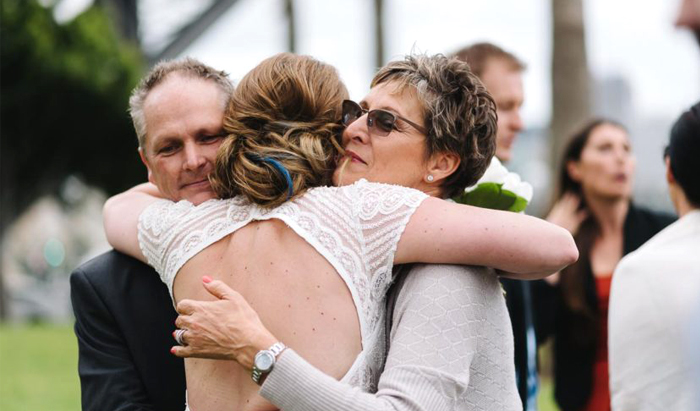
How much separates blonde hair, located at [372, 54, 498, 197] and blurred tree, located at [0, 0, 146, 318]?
2525 centimetres

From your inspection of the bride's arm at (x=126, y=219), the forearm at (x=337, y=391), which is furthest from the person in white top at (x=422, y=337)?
the bride's arm at (x=126, y=219)

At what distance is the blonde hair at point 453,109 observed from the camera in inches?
115

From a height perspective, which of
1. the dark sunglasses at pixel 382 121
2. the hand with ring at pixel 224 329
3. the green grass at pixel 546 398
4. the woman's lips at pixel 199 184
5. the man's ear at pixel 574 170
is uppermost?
the man's ear at pixel 574 170

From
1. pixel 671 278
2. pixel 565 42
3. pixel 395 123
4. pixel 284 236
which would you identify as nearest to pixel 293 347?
pixel 284 236

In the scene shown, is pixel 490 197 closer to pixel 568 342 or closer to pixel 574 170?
pixel 568 342

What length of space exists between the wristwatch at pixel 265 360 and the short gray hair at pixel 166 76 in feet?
3.14

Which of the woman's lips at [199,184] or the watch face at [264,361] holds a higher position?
the woman's lips at [199,184]

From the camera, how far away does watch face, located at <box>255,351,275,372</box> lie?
2615 mm

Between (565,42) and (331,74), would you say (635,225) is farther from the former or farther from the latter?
(565,42)

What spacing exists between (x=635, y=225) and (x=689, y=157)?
296 centimetres

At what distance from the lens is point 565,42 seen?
12188mm

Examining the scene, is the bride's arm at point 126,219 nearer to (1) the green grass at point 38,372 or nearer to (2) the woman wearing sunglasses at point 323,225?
(2) the woman wearing sunglasses at point 323,225

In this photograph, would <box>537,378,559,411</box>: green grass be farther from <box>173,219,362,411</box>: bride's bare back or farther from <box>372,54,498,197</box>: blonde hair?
<box>173,219,362,411</box>: bride's bare back

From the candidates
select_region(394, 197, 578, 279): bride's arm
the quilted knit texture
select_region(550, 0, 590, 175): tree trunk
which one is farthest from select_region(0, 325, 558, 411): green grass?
select_region(394, 197, 578, 279): bride's arm
